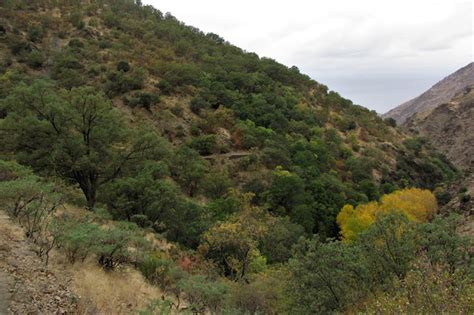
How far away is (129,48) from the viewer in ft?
190

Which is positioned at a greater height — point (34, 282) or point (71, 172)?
point (71, 172)

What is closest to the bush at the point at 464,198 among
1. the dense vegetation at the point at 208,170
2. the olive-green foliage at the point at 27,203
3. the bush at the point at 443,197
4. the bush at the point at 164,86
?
the dense vegetation at the point at 208,170

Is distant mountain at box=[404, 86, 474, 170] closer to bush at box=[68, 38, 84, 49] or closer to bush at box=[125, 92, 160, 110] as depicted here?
bush at box=[125, 92, 160, 110]

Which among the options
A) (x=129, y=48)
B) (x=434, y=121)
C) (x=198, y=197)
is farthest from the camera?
(x=434, y=121)

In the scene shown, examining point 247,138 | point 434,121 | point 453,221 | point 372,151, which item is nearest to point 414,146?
point 372,151

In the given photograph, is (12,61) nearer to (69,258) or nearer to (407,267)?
(69,258)

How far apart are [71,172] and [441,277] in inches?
785

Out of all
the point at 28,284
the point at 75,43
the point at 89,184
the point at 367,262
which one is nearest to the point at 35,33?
the point at 75,43

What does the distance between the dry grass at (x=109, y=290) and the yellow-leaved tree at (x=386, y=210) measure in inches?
1022

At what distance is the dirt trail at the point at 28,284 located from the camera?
6945 mm

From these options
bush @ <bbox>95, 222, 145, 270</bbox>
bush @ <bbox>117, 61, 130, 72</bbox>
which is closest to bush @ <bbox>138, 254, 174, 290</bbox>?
bush @ <bbox>95, 222, 145, 270</bbox>

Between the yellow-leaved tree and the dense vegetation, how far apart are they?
0.82 feet

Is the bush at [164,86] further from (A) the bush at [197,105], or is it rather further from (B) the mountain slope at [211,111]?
(A) the bush at [197,105]

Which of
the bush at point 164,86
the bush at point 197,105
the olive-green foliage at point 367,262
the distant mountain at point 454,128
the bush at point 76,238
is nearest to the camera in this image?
the bush at point 76,238
